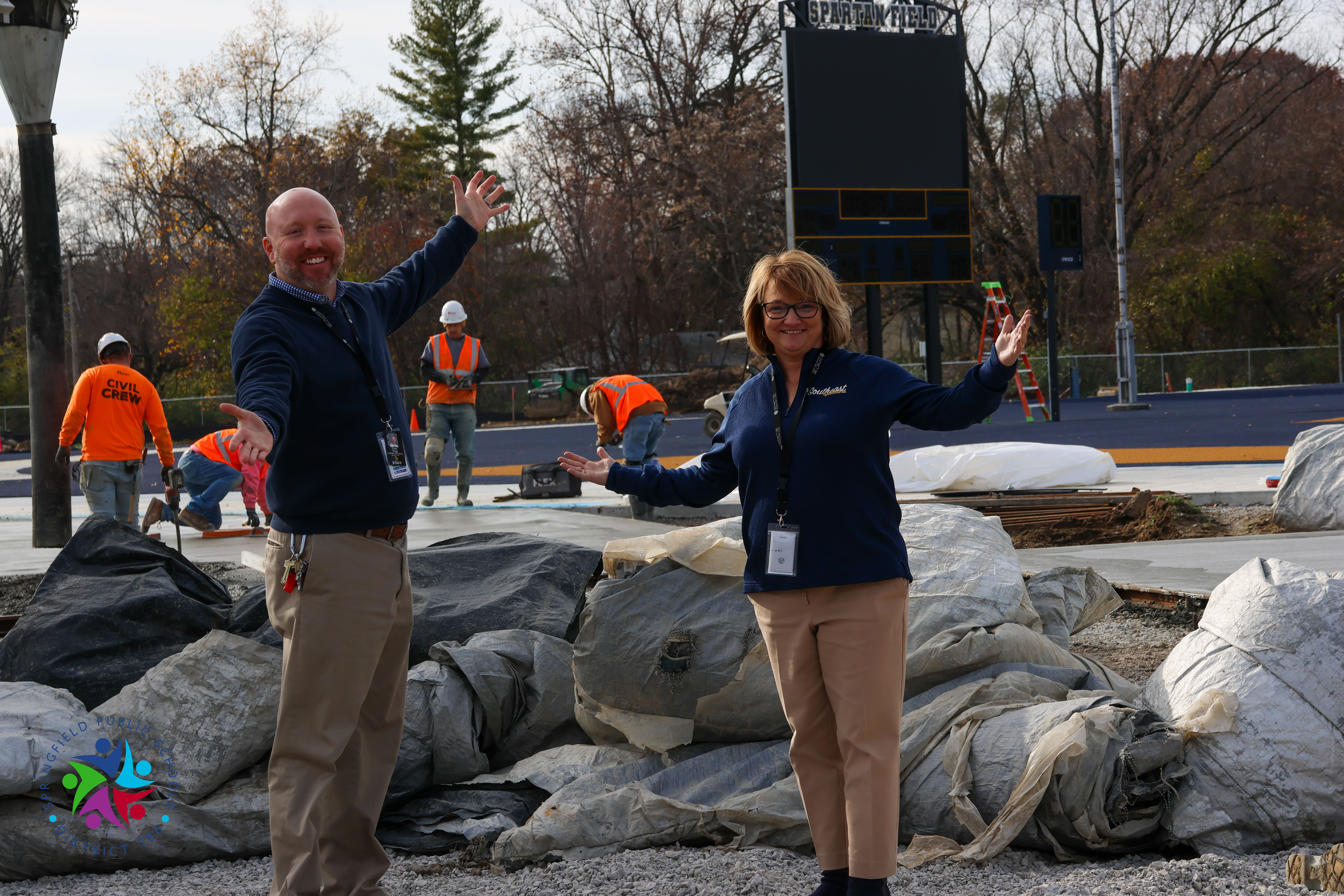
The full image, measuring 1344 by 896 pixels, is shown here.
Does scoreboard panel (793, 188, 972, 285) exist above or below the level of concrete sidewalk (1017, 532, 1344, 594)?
above

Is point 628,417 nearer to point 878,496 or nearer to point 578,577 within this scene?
point 578,577

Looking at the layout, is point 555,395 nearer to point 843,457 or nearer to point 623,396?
point 623,396

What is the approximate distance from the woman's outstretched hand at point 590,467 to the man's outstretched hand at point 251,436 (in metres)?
0.99

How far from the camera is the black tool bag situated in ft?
44.2

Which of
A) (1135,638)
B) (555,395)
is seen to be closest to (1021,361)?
(555,395)

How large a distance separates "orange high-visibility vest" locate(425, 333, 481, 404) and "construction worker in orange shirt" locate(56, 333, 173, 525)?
3.13 metres

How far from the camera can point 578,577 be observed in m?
5.23

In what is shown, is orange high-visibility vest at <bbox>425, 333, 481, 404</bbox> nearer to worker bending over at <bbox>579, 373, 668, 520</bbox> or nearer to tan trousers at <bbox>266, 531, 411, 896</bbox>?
worker bending over at <bbox>579, 373, 668, 520</bbox>

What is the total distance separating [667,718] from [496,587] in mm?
1312

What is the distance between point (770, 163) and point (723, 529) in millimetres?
33553

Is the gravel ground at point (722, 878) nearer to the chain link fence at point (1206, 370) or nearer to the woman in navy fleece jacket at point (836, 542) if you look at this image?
the woman in navy fleece jacket at point (836, 542)

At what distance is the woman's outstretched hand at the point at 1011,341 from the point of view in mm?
2879

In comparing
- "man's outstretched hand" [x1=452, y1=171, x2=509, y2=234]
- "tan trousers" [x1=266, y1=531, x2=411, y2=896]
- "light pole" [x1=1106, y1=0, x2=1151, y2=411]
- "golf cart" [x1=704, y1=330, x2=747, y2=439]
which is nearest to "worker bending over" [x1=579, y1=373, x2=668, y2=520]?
"golf cart" [x1=704, y1=330, x2=747, y2=439]

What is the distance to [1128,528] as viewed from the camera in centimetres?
973
